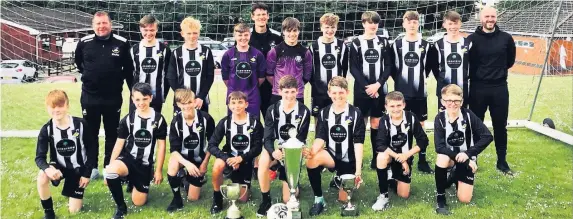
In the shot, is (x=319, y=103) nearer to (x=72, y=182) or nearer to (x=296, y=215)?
(x=296, y=215)

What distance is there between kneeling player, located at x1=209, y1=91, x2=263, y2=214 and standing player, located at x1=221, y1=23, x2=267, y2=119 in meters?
0.41

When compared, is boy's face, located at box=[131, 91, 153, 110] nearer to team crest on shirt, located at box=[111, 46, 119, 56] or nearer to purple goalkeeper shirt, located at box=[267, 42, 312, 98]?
team crest on shirt, located at box=[111, 46, 119, 56]

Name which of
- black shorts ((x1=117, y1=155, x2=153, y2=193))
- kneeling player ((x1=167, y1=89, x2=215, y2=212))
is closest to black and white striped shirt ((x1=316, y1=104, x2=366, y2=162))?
kneeling player ((x1=167, y1=89, x2=215, y2=212))

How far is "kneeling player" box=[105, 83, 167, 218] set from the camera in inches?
146

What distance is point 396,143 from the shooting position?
12.6 ft

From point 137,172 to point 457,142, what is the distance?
249 centimetres

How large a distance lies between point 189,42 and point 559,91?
9.34 m

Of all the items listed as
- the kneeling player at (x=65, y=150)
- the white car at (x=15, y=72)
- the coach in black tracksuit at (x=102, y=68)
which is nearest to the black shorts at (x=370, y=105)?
the coach in black tracksuit at (x=102, y=68)

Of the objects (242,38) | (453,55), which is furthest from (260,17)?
(453,55)

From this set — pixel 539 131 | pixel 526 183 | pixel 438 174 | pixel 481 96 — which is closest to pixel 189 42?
pixel 438 174

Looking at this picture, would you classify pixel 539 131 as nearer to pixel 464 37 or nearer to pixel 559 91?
pixel 464 37

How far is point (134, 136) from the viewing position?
12.4ft

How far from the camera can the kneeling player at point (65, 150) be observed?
3.56m

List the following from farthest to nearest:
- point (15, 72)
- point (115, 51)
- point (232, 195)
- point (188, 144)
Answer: point (15, 72), point (115, 51), point (188, 144), point (232, 195)
